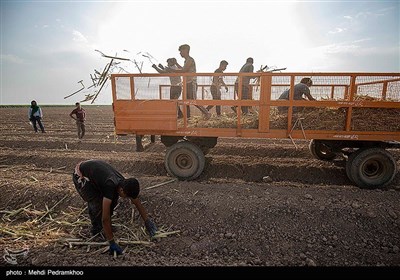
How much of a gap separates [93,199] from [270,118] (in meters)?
4.21

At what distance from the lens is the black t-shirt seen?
3504 mm

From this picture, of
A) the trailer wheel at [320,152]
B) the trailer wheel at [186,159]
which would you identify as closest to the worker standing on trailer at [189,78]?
the trailer wheel at [186,159]

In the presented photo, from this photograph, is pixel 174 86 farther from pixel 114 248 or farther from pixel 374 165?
pixel 374 165

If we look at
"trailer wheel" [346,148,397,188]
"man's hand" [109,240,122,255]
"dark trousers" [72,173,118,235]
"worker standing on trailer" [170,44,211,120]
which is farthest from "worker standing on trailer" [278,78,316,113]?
"man's hand" [109,240,122,255]

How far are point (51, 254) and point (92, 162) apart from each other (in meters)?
1.43

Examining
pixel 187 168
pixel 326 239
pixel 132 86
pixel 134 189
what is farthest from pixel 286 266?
pixel 132 86

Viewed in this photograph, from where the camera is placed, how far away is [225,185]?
5746 mm

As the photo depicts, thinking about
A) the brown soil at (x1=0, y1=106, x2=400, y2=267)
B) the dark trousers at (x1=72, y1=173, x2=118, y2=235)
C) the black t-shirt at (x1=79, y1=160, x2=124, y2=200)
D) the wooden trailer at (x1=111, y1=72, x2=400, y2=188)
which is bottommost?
the brown soil at (x1=0, y1=106, x2=400, y2=267)

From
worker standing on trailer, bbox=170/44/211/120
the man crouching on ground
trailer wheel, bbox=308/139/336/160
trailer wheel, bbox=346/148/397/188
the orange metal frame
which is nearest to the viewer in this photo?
the man crouching on ground

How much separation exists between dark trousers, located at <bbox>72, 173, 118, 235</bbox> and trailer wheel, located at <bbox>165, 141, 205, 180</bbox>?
226 cm

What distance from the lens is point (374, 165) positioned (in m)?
5.85

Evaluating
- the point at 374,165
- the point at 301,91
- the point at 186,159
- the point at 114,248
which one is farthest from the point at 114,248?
the point at 374,165

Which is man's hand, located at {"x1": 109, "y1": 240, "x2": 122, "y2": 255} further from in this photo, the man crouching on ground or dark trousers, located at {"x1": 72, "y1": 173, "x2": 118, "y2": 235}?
dark trousers, located at {"x1": 72, "y1": 173, "x2": 118, "y2": 235}

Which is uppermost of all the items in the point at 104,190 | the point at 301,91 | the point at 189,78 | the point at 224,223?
the point at 189,78
